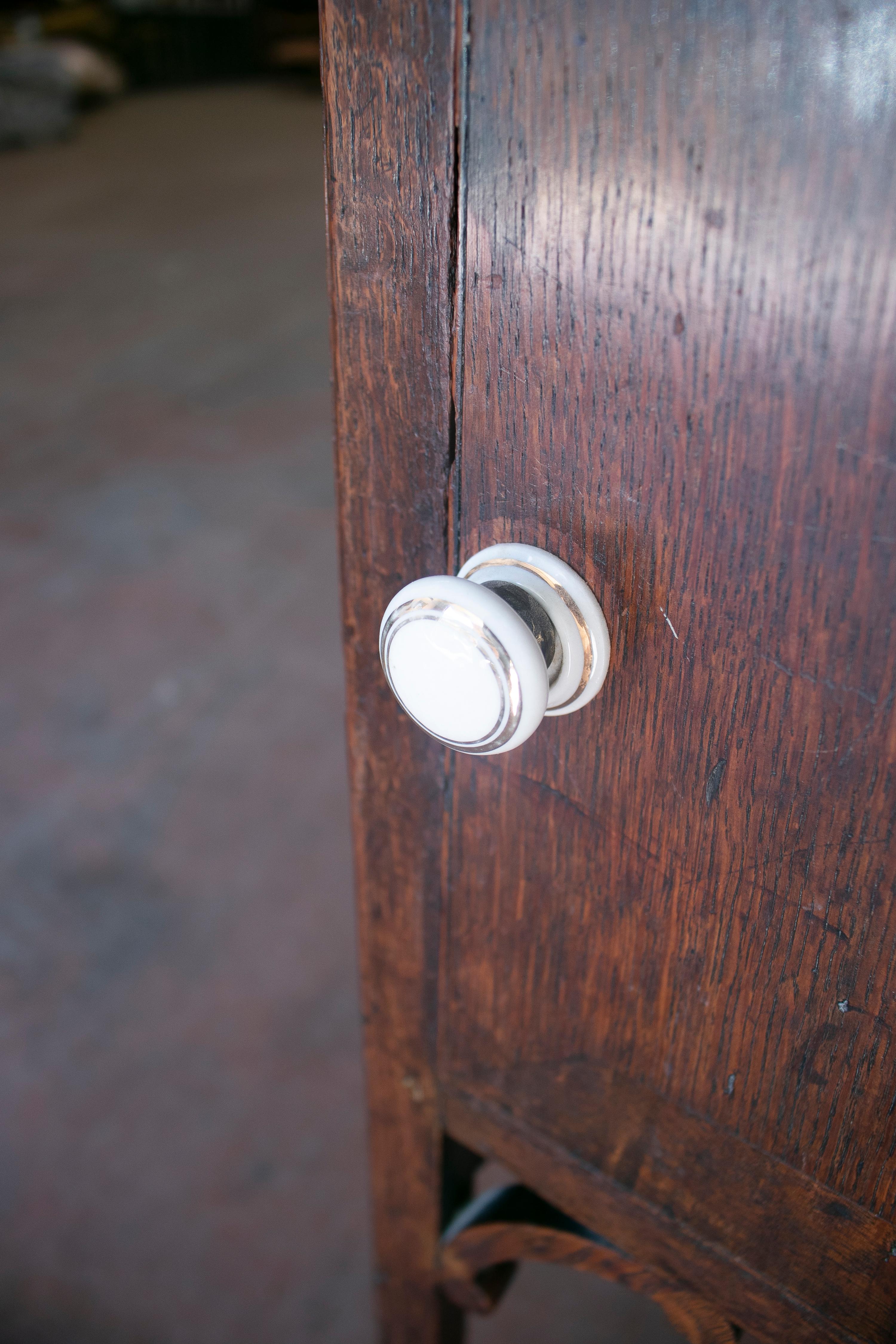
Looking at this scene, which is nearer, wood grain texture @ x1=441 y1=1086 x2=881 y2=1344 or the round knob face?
the round knob face

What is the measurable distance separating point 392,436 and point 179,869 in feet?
4.17

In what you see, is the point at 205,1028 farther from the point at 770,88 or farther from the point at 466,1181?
the point at 770,88

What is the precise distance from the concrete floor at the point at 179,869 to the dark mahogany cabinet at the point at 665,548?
0.80 m

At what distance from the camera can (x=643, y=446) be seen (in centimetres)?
30

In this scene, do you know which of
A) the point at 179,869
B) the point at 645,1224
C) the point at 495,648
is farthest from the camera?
the point at 179,869

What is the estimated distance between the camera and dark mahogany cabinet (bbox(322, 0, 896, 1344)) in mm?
253

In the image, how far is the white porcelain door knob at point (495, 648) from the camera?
0.94ft

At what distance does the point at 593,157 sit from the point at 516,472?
0.10 meters

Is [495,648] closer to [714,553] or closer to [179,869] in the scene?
[714,553]

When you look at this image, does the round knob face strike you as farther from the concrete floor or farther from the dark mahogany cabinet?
the concrete floor

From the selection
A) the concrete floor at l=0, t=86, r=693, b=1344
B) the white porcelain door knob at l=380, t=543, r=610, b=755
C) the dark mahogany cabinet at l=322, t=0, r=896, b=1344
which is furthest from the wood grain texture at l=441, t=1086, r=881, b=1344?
the concrete floor at l=0, t=86, r=693, b=1344

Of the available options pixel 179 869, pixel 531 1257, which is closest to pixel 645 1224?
pixel 531 1257

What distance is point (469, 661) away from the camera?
0.94 feet

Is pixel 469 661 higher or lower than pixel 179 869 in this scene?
higher
